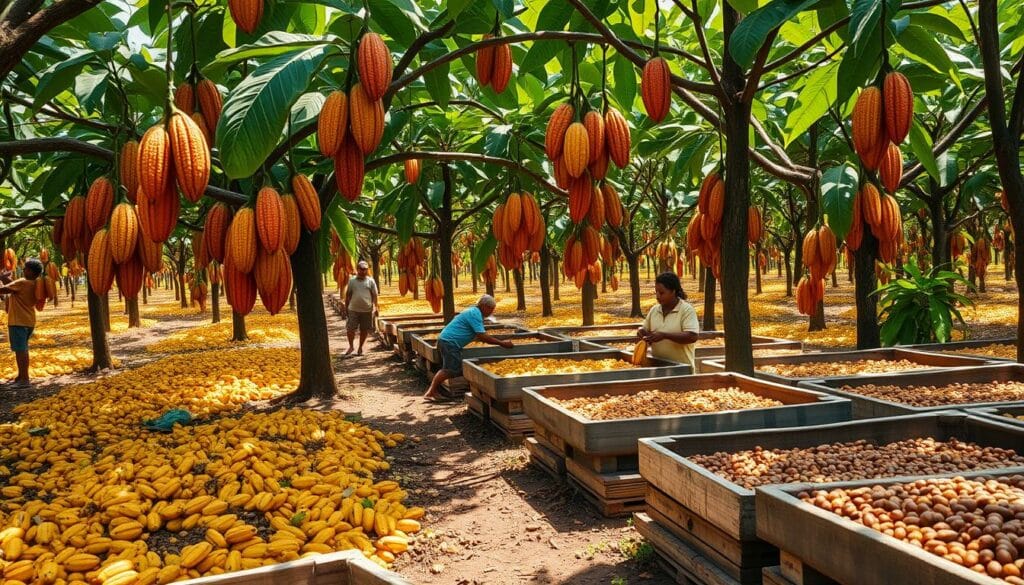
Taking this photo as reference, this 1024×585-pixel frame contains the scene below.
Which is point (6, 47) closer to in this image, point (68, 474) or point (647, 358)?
point (68, 474)

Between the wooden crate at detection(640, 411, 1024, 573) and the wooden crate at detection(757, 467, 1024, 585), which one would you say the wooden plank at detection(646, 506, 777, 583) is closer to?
the wooden crate at detection(640, 411, 1024, 573)

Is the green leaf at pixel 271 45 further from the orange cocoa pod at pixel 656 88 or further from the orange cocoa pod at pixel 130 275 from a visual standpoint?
the orange cocoa pod at pixel 656 88

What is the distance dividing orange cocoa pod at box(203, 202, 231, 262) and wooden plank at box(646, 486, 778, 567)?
2.31 m

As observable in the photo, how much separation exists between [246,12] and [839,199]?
162 inches

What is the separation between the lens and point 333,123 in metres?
2.05

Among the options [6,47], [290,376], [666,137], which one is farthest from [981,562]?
[290,376]

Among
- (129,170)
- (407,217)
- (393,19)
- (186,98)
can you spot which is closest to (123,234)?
(129,170)

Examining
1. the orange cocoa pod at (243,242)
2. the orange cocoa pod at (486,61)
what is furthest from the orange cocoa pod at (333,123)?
the orange cocoa pod at (486,61)

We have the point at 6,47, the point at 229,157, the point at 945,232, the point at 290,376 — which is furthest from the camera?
the point at 945,232

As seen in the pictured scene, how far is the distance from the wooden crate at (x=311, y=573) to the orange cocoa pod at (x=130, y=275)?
99cm

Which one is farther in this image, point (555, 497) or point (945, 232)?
point (945, 232)

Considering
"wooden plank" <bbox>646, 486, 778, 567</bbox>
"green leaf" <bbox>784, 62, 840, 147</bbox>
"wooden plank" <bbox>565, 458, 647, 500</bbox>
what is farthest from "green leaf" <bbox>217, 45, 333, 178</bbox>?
"green leaf" <bbox>784, 62, 840, 147</bbox>

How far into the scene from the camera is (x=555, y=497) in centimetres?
480

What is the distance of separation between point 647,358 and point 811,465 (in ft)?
11.4
